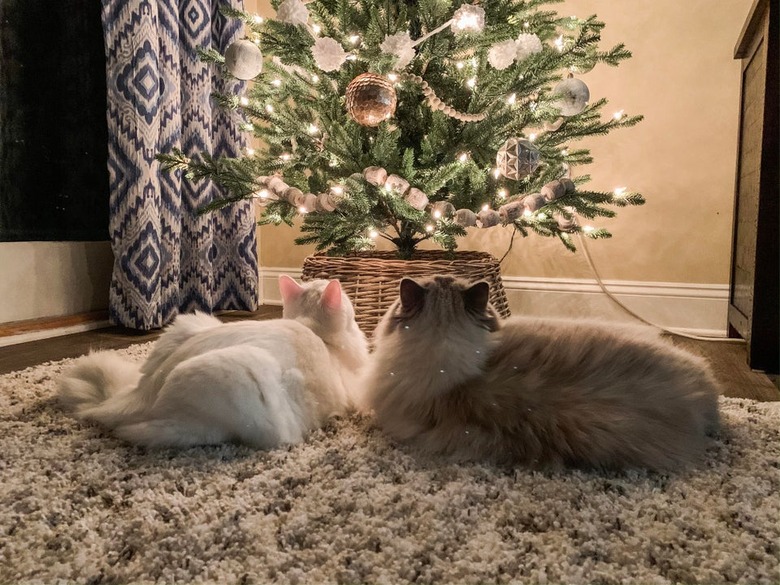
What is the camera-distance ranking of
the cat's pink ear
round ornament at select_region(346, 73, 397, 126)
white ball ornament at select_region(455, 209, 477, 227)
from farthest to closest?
white ball ornament at select_region(455, 209, 477, 227)
round ornament at select_region(346, 73, 397, 126)
the cat's pink ear

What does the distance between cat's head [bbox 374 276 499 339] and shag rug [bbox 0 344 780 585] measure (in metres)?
0.23

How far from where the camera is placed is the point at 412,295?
1.00 m

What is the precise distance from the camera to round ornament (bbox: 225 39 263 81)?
1.47m

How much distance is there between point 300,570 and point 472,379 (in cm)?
43

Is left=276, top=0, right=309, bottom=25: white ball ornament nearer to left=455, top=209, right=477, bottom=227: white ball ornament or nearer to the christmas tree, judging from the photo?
the christmas tree

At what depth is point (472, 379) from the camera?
3.01 ft

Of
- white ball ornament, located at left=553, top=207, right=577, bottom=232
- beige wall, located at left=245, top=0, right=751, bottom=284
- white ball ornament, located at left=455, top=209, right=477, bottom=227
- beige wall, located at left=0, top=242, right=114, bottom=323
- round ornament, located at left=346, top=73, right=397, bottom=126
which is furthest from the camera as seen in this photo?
beige wall, located at left=245, top=0, right=751, bottom=284

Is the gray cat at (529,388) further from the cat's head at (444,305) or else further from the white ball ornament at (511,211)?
the white ball ornament at (511,211)

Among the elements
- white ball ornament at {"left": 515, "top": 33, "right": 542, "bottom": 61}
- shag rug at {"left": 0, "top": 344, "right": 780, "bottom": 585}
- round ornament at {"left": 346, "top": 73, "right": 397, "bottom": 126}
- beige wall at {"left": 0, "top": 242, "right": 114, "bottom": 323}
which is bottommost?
shag rug at {"left": 0, "top": 344, "right": 780, "bottom": 585}

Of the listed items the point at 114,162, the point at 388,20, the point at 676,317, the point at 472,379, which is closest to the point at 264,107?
the point at 388,20

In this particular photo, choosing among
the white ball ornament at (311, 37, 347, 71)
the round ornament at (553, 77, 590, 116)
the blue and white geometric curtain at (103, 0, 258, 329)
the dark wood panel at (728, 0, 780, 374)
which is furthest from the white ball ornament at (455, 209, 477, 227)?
the blue and white geometric curtain at (103, 0, 258, 329)

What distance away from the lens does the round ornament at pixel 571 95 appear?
4.81 ft

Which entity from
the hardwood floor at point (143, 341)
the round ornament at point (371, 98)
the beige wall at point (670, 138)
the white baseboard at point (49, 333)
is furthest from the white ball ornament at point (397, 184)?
the white baseboard at point (49, 333)

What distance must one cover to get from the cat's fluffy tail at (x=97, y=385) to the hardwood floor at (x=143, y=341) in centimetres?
50
